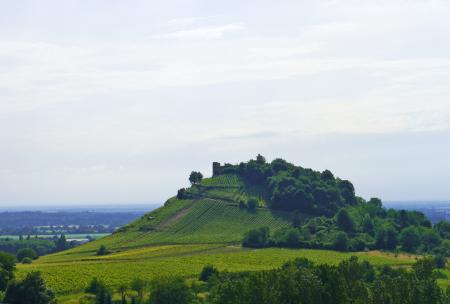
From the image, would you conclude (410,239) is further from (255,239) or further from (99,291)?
(99,291)

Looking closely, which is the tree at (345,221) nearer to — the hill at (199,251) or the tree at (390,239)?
the hill at (199,251)

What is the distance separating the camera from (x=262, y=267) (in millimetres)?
135250

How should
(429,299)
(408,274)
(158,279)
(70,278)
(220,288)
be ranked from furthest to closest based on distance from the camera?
(70,278)
(158,279)
(408,274)
(220,288)
(429,299)

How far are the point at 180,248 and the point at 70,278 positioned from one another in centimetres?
4879

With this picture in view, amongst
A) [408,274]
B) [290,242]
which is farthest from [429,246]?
[408,274]

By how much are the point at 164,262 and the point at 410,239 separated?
6594 centimetres

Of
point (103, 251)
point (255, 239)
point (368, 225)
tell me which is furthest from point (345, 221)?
point (103, 251)

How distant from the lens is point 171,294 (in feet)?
328

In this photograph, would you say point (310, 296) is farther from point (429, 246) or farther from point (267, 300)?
point (429, 246)

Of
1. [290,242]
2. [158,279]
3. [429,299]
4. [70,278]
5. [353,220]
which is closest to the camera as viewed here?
[429,299]

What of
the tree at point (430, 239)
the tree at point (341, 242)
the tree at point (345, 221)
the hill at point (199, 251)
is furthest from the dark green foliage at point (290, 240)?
the tree at point (430, 239)

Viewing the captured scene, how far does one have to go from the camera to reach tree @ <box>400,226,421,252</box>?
174 m

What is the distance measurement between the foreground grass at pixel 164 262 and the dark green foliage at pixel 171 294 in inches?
554

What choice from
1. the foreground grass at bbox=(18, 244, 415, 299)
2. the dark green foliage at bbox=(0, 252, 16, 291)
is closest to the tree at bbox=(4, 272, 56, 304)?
the foreground grass at bbox=(18, 244, 415, 299)
